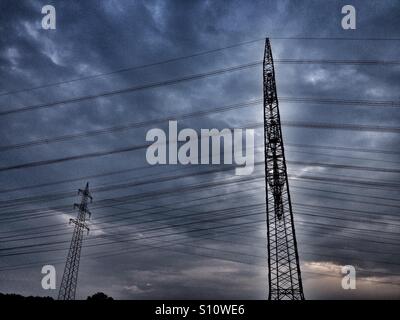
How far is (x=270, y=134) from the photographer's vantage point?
24.4m

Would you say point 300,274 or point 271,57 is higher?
point 271,57

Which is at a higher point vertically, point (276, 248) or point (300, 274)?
point (276, 248)
